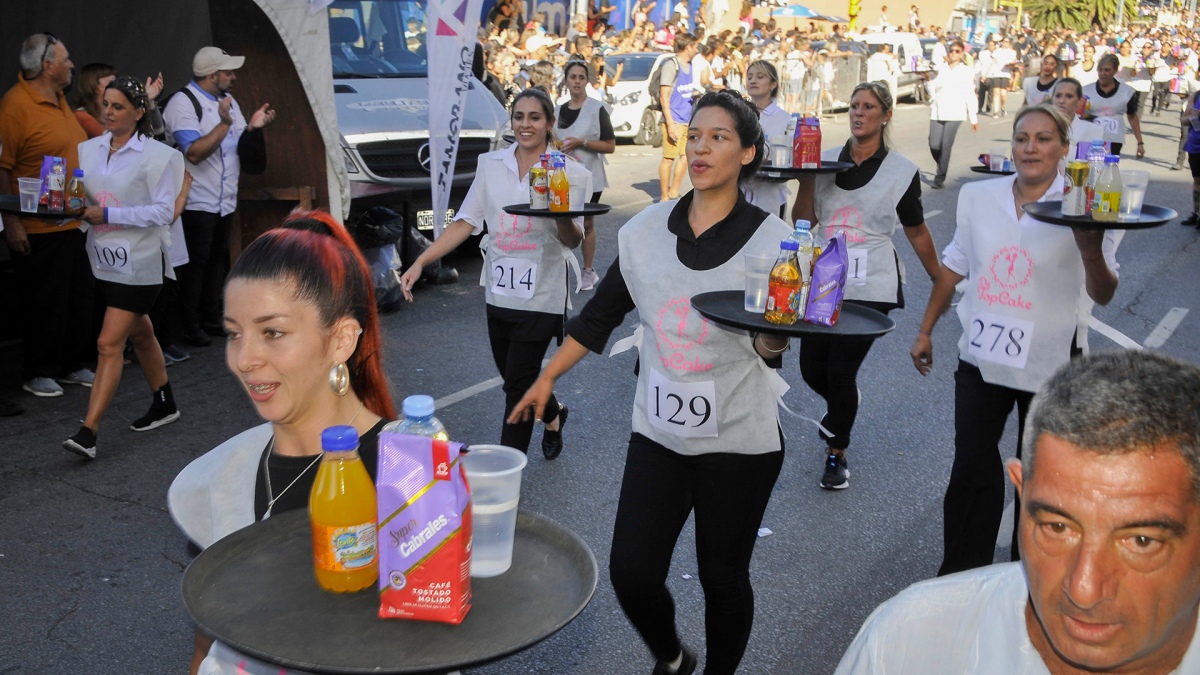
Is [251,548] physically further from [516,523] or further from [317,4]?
[317,4]

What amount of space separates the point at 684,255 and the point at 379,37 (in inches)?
342

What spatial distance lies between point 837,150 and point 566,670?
3.29 metres

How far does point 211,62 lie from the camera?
7777mm

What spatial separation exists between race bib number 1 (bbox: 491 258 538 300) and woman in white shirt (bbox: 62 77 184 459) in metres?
1.96

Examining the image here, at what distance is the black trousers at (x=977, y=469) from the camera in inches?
161

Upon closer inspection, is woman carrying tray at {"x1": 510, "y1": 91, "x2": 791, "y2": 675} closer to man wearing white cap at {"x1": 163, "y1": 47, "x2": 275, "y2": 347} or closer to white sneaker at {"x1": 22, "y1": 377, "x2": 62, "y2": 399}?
white sneaker at {"x1": 22, "y1": 377, "x2": 62, "y2": 399}

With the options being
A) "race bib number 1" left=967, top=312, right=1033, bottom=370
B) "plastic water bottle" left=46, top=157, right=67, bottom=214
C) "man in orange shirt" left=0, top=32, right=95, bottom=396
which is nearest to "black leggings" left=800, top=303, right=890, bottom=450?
"race bib number 1" left=967, top=312, right=1033, bottom=370

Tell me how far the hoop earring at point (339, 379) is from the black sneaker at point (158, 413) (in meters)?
4.38

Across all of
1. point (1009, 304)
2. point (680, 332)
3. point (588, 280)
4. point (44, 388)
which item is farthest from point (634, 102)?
point (680, 332)

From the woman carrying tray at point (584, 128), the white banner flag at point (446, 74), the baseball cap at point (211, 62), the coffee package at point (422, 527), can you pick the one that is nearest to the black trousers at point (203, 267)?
the baseball cap at point (211, 62)

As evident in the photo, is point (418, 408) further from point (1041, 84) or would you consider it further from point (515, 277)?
point (1041, 84)

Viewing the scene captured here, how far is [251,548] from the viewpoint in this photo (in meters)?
1.95

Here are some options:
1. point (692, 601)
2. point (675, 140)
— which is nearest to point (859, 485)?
point (692, 601)

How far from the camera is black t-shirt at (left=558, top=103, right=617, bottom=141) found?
32.6 feet
